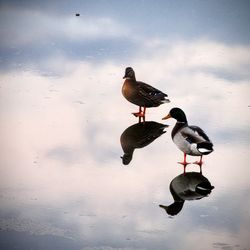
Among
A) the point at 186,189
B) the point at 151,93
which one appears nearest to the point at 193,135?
the point at 186,189

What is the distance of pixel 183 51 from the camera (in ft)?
32.5

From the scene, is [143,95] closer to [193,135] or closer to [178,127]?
[178,127]

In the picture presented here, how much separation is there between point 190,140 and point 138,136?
96 centimetres

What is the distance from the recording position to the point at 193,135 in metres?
6.49

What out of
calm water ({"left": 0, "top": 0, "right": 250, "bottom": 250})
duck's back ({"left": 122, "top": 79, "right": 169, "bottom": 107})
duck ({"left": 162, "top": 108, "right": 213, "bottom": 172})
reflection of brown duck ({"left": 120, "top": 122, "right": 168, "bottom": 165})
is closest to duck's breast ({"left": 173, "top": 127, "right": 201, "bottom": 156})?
duck ({"left": 162, "top": 108, "right": 213, "bottom": 172})

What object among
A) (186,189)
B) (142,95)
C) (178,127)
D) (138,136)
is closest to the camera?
(186,189)

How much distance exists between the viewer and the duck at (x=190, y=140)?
635cm

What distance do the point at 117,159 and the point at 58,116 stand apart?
4.46 feet

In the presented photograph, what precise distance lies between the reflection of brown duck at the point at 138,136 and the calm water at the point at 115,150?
2 cm

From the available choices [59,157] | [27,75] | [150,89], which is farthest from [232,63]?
[59,157]

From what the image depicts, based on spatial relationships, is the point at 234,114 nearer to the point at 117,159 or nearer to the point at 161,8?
the point at 117,159

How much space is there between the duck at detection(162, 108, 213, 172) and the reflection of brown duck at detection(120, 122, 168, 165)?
467 millimetres

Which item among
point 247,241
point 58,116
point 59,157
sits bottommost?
point 247,241

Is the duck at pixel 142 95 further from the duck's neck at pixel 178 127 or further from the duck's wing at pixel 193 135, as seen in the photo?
the duck's wing at pixel 193 135
